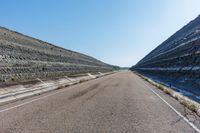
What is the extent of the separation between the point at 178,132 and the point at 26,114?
5.52 meters

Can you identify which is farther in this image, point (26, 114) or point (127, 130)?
point (26, 114)

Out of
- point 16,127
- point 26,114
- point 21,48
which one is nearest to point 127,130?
point 16,127

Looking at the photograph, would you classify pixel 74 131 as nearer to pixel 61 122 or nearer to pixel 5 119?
pixel 61 122

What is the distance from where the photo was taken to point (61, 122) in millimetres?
7168

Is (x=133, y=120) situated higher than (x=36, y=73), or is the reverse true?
(x=36, y=73)

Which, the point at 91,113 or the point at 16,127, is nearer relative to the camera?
the point at 16,127

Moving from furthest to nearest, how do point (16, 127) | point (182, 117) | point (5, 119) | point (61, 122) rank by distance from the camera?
point (182, 117)
point (5, 119)
point (61, 122)
point (16, 127)

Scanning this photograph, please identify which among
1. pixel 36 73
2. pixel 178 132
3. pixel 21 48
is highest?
pixel 21 48

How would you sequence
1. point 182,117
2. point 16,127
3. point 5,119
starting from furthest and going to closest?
point 182,117 < point 5,119 < point 16,127

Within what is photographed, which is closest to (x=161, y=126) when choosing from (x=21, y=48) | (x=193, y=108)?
(x=193, y=108)

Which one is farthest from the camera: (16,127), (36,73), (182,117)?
(36,73)

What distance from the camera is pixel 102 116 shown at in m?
8.11

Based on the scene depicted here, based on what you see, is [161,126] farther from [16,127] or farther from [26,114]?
[26,114]

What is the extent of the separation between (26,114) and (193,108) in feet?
24.2
